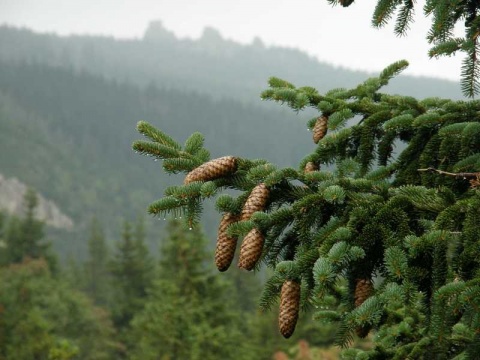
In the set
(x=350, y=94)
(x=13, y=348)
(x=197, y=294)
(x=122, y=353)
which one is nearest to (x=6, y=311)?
(x=13, y=348)

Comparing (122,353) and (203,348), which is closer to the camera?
(203,348)

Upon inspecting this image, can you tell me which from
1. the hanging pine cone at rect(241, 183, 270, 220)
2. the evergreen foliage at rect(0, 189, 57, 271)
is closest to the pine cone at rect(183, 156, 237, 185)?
the hanging pine cone at rect(241, 183, 270, 220)

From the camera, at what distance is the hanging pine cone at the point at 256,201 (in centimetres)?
308

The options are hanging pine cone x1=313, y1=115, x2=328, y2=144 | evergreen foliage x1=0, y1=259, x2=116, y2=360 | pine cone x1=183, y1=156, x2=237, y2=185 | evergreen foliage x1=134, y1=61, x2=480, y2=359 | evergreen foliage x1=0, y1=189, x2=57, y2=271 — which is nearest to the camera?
evergreen foliage x1=134, y1=61, x2=480, y2=359

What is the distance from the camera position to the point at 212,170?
3234 mm

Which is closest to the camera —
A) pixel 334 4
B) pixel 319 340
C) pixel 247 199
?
pixel 247 199

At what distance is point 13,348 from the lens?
3066cm

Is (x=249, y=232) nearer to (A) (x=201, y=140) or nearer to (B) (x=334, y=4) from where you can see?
(A) (x=201, y=140)

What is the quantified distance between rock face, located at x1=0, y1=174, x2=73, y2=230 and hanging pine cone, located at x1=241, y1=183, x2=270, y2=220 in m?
186

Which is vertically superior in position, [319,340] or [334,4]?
[334,4]

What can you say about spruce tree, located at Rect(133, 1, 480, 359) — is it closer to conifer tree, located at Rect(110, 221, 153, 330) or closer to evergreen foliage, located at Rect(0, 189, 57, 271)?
conifer tree, located at Rect(110, 221, 153, 330)

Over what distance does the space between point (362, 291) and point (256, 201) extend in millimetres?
648

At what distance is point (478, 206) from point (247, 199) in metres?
1.02

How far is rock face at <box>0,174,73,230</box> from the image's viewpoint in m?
185
